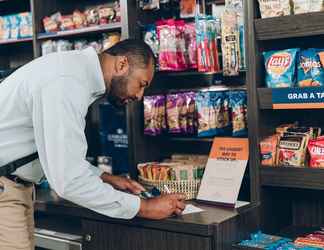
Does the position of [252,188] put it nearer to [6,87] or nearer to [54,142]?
[54,142]

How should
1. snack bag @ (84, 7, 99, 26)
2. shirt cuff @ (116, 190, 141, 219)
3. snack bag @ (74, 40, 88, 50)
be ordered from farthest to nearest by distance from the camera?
snack bag @ (74, 40, 88, 50) → snack bag @ (84, 7, 99, 26) → shirt cuff @ (116, 190, 141, 219)

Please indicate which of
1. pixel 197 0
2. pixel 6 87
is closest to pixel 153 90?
pixel 197 0

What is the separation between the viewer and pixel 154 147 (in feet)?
9.36

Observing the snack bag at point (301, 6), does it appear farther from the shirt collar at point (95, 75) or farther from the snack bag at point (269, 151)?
the shirt collar at point (95, 75)

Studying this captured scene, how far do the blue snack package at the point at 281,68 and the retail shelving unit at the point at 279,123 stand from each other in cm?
5

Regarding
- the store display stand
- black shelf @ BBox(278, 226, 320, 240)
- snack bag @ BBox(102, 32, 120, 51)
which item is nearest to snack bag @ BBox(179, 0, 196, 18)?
the store display stand

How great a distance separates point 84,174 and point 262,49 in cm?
98

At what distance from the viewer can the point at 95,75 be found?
2.05 meters

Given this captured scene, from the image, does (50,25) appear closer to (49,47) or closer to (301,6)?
(49,47)

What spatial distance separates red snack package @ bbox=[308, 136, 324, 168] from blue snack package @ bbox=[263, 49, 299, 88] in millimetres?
Answer: 260

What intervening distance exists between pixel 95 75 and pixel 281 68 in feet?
2.61

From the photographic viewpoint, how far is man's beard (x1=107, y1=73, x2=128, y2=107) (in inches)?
82.9

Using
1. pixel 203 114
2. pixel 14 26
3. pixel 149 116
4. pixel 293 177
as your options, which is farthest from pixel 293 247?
pixel 14 26

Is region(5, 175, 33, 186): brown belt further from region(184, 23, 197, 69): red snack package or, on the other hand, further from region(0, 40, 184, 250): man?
region(184, 23, 197, 69): red snack package
